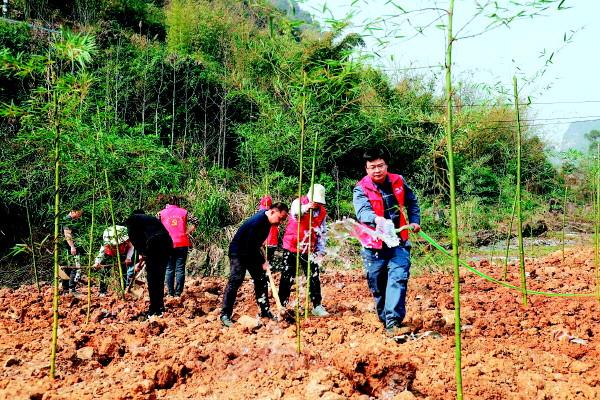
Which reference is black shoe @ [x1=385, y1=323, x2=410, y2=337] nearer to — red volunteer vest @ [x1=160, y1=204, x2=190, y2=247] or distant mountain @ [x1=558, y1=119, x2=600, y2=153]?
red volunteer vest @ [x1=160, y1=204, x2=190, y2=247]

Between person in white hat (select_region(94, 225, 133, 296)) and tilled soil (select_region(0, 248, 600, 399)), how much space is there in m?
0.78

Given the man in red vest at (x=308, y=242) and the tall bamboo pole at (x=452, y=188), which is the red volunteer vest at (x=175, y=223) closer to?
the man in red vest at (x=308, y=242)

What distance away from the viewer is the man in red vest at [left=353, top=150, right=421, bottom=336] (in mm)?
4027

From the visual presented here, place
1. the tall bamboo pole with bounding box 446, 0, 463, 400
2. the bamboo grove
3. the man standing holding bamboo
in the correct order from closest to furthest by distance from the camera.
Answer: the tall bamboo pole with bounding box 446, 0, 463, 400 → the man standing holding bamboo → the bamboo grove

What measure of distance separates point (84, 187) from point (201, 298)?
286 centimetres

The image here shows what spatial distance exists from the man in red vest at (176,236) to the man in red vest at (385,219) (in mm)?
3197

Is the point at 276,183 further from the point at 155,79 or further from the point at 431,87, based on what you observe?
the point at 431,87

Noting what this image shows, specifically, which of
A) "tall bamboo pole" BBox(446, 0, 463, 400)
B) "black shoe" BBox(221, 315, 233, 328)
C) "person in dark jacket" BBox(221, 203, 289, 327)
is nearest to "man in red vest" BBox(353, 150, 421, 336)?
"person in dark jacket" BBox(221, 203, 289, 327)

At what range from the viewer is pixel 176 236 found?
6.65 metres

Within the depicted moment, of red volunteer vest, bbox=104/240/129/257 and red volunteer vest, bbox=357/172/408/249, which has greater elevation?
red volunteer vest, bbox=357/172/408/249

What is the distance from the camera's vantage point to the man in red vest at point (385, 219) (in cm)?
403

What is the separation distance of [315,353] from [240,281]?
1706mm

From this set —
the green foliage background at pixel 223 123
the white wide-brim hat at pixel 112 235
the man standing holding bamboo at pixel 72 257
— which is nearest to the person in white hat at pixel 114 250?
the white wide-brim hat at pixel 112 235

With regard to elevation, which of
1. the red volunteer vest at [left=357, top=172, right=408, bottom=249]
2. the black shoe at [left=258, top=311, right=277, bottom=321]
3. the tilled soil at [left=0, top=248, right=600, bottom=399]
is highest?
the red volunteer vest at [left=357, top=172, right=408, bottom=249]
